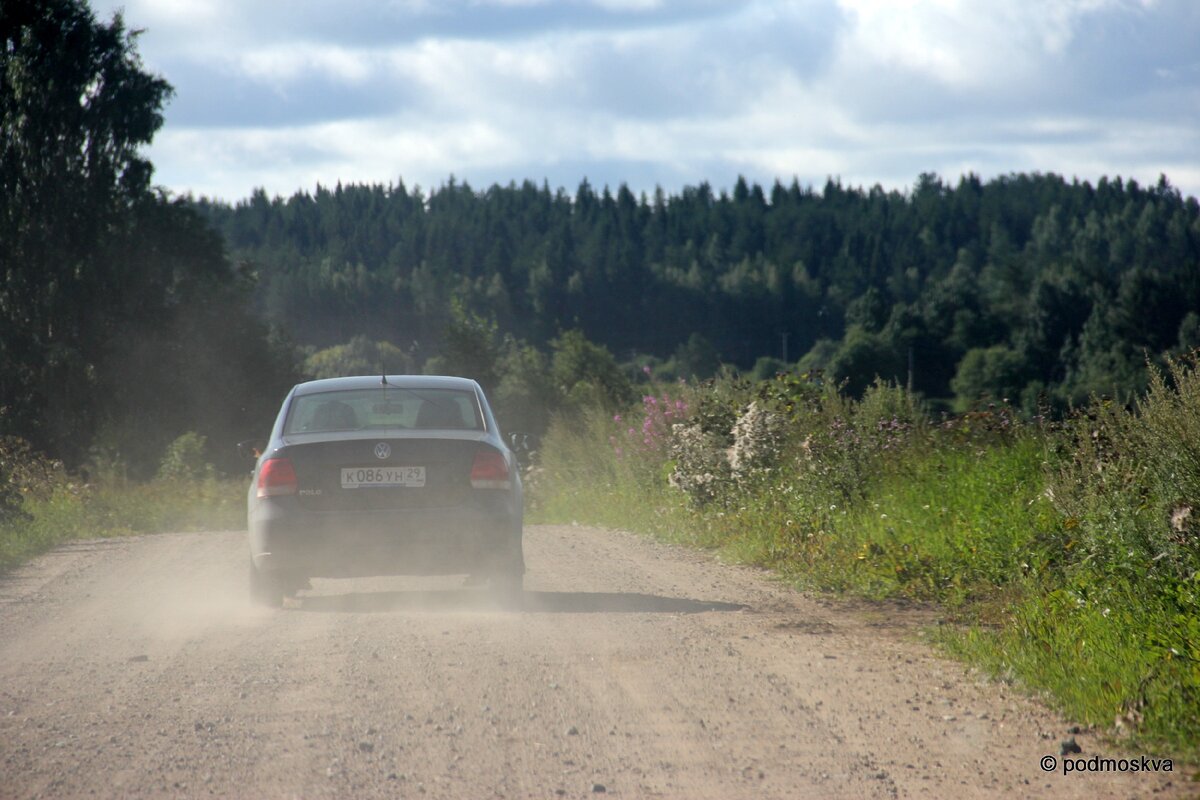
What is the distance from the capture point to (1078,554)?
25.8ft

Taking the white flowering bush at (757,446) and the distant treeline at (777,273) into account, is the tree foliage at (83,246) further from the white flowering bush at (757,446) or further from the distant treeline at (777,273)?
the white flowering bush at (757,446)

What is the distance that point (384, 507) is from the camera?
870cm

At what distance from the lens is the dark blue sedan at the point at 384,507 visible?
28.3 ft

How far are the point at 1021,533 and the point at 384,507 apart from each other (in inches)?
181

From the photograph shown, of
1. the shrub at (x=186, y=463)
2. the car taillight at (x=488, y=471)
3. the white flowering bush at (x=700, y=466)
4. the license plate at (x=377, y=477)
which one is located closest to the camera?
the license plate at (x=377, y=477)

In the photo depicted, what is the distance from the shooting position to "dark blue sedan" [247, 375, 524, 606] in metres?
8.64

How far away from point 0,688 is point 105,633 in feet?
5.93

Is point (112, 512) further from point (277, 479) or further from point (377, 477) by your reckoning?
point (377, 477)

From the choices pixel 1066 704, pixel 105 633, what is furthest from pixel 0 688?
pixel 1066 704

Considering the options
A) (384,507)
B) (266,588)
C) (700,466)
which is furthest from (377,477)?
(700,466)

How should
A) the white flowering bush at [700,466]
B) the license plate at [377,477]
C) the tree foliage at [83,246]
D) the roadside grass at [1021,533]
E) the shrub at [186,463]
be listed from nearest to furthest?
1. the roadside grass at [1021,533]
2. the license plate at [377,477]
3. the white flowering bush at [700,466]
4. the shrub at [186,463]
5. the tree foliage at [83,246]

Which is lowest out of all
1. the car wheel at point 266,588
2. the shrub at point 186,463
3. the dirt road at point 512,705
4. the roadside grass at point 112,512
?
the shrub at point 186,463

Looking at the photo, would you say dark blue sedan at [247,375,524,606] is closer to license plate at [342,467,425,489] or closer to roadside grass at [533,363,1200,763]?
license plate at [342,467,425,489]

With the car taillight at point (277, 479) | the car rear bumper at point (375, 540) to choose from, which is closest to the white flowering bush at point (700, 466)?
the car rear bumper at point (375, 540)
